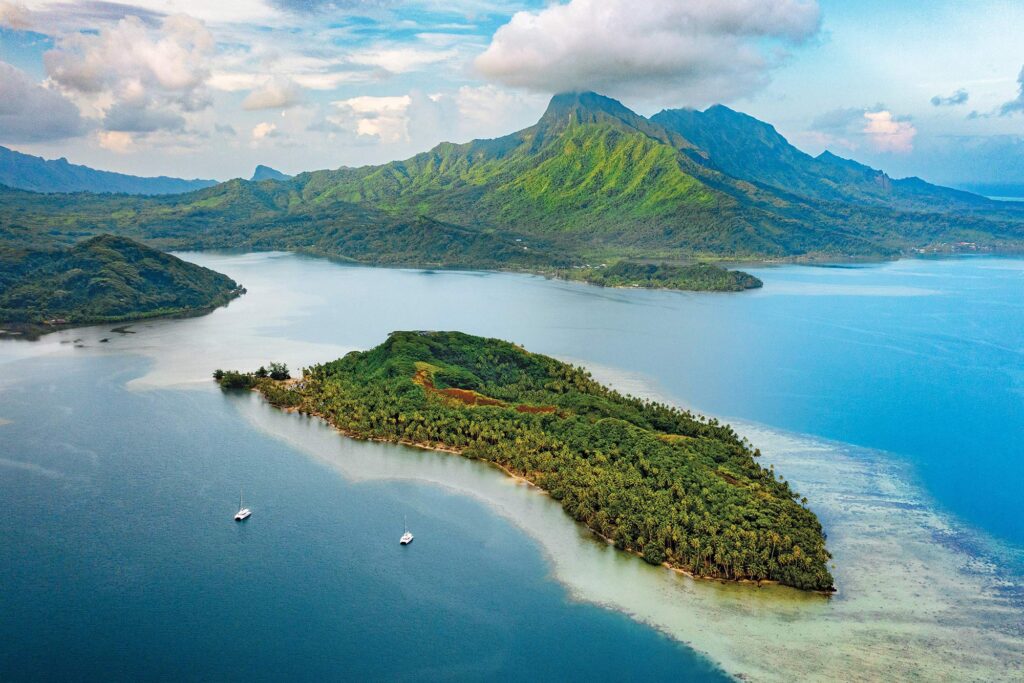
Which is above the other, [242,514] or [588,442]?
[588,442]

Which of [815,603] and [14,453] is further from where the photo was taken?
[14,453]

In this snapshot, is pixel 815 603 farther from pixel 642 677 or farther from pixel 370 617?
pixel 370 617

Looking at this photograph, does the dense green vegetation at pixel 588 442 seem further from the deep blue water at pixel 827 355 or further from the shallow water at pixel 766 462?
the deep blue water at pixel 827 355

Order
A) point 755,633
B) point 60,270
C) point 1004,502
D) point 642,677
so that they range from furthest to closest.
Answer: point 60,270
point 1004,502
point 755,633
point 642,677

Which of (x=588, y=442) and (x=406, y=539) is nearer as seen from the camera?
(x=406, y=539)

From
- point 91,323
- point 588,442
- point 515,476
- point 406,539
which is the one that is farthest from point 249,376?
point 91,323

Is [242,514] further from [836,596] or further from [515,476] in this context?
[836,596]

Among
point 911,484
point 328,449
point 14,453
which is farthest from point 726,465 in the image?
point 14,453
